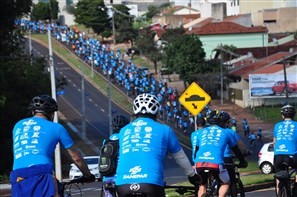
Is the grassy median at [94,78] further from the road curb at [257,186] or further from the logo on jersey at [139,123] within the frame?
the logo on jersey at [139,123]

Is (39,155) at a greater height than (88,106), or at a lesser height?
greater

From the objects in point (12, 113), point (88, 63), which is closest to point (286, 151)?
point (12, 113)

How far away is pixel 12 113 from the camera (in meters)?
44.6

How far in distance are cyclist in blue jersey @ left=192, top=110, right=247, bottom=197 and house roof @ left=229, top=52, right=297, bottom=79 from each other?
64.8m

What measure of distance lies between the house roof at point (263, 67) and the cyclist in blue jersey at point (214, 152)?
213 ft

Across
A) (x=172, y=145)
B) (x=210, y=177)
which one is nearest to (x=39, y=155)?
(x=172, y=145)

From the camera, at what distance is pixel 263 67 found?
80.2 meters

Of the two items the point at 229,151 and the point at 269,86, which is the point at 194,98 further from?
the point at 269,86

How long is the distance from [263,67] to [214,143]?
67668 millimetres

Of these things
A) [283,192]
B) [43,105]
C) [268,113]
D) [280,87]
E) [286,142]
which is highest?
[43,105]

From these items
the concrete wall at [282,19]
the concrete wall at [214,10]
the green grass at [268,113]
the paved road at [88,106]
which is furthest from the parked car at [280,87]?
the concrete wall at [214,10]

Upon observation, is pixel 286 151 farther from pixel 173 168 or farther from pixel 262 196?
pixel 173 168

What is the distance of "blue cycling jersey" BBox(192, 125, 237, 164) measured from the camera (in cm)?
1328

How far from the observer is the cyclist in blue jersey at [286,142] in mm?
14250
